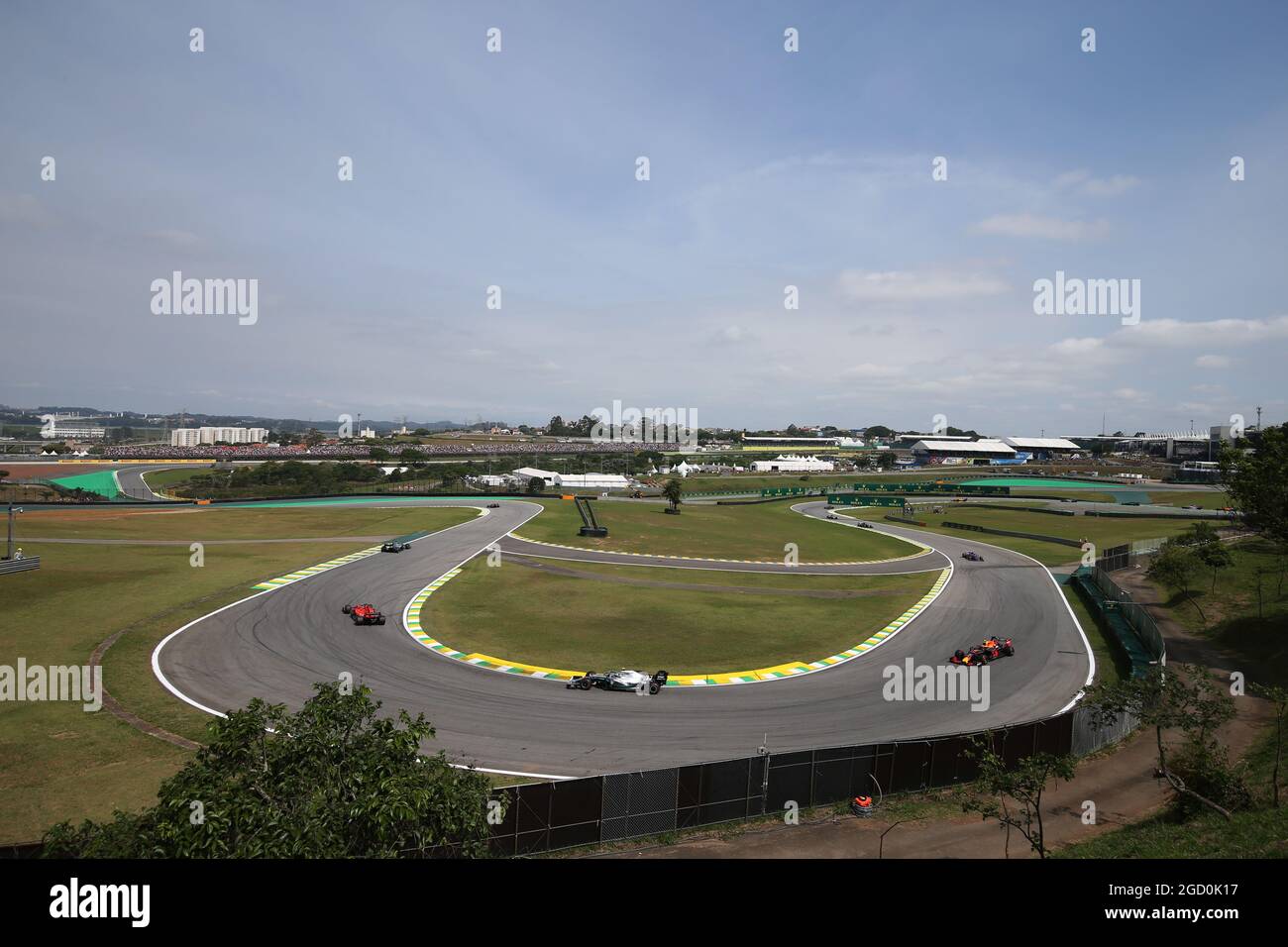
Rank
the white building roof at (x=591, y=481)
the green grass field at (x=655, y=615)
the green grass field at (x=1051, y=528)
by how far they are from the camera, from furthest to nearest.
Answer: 1. the white building roof at (x=591, y=481)
2. the green grass field at (x=1051, y=528)
3. the green grass field at (x=655, y=615)

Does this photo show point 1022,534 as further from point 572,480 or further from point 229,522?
point 229,522

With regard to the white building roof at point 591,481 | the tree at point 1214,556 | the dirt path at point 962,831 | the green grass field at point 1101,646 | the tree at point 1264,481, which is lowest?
the green grass field at point 1101,646

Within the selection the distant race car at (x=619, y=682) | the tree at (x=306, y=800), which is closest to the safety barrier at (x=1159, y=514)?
the distant race car at (x=619, y=682)

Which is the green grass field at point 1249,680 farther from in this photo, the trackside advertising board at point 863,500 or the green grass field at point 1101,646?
the trackside advertising board at point 863,500

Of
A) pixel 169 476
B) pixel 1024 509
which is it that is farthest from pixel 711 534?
pixel 169 476
